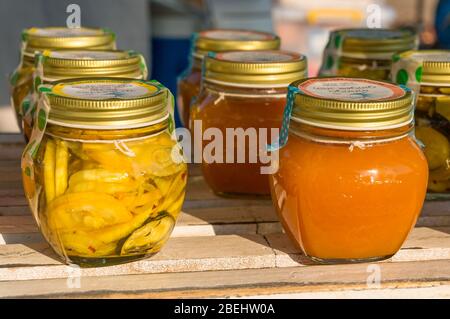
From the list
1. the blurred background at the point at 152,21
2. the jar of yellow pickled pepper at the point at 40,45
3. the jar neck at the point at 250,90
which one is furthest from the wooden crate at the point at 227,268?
the blurred background at the point at 152,21

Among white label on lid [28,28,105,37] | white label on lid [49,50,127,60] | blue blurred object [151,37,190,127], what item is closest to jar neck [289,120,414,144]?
white label on lid [49,50,127,60]

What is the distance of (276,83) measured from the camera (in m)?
1.31

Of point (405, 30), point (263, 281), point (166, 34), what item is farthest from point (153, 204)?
point (166, 34)

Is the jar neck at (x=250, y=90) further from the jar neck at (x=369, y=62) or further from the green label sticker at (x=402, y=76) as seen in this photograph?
the jar neck at (x=369, y=62)

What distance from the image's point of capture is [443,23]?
2861 millimetres

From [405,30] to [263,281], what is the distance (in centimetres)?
82

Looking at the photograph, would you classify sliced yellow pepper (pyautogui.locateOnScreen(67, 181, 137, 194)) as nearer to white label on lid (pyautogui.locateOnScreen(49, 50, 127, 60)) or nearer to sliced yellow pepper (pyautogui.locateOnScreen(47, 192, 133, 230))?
sliced yellow pepper (pyautogui.locateOnScreen(47, 192, 133, 230))

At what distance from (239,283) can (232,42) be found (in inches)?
25.2

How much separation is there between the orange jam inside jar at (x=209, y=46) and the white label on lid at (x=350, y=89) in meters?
0.40

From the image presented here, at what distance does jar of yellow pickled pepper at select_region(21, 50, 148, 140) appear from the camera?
51.6 inches

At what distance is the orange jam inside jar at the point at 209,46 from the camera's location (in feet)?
5.16

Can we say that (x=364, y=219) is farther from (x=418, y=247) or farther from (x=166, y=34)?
(x=166, y=34)

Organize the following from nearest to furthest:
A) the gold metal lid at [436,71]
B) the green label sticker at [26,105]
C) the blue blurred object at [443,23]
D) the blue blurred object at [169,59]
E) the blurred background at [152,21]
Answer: the gold metal lid at [436,71] < the green label sticker at [26,105] < the blue blurred object at [443,23] < the blurred background at [152,21] < the blue blurred object at [169,59]

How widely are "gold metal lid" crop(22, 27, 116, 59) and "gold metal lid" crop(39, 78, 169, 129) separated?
41cm
